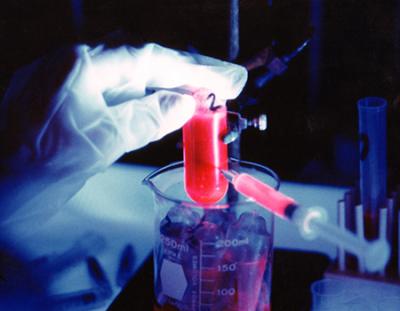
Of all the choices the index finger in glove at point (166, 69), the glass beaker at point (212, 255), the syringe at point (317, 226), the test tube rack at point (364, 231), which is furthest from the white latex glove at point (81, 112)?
the test tube rack at point (364, 231)

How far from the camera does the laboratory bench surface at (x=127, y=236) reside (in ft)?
4.42

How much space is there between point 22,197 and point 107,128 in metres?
0.24

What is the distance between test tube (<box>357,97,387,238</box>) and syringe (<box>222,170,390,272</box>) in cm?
37

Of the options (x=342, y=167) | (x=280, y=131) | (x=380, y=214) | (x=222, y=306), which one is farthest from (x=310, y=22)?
(x=222, y=306)

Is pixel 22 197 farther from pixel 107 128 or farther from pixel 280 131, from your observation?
pixel 280 131

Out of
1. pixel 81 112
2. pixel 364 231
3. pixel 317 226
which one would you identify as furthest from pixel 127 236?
pixel 317 226

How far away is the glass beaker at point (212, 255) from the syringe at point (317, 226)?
A: 0.08m

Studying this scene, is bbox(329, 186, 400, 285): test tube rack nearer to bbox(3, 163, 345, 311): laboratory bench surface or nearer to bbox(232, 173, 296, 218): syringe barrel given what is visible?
bbox(3, 163, 345, 311): laboratory bench surface

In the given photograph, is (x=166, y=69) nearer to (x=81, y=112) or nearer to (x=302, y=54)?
(x=81, y=112)

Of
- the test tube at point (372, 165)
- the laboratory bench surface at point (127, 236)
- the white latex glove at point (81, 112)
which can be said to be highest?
the white latex glove at point (81, 112)

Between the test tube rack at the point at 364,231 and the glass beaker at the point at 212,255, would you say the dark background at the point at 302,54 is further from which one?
the glass beaker at the point at 212,255

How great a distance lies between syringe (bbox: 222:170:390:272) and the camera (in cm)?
79

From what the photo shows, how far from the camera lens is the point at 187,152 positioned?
42.6 inches

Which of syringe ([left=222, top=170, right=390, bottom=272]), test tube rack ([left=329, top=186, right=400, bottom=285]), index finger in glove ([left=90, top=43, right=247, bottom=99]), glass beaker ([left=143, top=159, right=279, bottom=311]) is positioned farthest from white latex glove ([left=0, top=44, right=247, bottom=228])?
test tube rack ([left=329, top=186, right=400, bottom=285])
